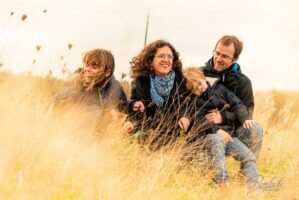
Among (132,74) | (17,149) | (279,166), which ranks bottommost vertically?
(279,166)

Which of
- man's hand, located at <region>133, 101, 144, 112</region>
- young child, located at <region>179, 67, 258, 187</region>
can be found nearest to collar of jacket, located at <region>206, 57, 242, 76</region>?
young child, located at <region>179, 67, 258, 187</region>

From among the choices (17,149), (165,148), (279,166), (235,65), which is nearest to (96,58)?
(165,148)

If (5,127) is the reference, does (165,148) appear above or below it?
below

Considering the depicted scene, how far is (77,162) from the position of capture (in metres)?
3.30

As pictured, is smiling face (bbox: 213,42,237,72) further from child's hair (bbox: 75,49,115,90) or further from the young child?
child's hair (bbox: 75,49,115,90)

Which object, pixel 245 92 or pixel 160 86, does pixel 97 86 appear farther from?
pixel 245 92

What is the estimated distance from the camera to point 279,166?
6391 millimetres

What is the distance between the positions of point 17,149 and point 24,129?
321 millimetres

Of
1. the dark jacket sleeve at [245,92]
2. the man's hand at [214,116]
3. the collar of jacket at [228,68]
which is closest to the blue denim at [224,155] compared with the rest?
the man's hand at [214,116]

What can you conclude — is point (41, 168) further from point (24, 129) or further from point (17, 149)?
point (24, 129)

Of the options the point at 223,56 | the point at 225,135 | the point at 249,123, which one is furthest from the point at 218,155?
the point at 223,56

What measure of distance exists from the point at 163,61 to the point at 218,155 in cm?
98

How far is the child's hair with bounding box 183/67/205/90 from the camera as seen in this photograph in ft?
15.5

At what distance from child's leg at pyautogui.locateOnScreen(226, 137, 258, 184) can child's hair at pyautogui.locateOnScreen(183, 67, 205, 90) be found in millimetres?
654
